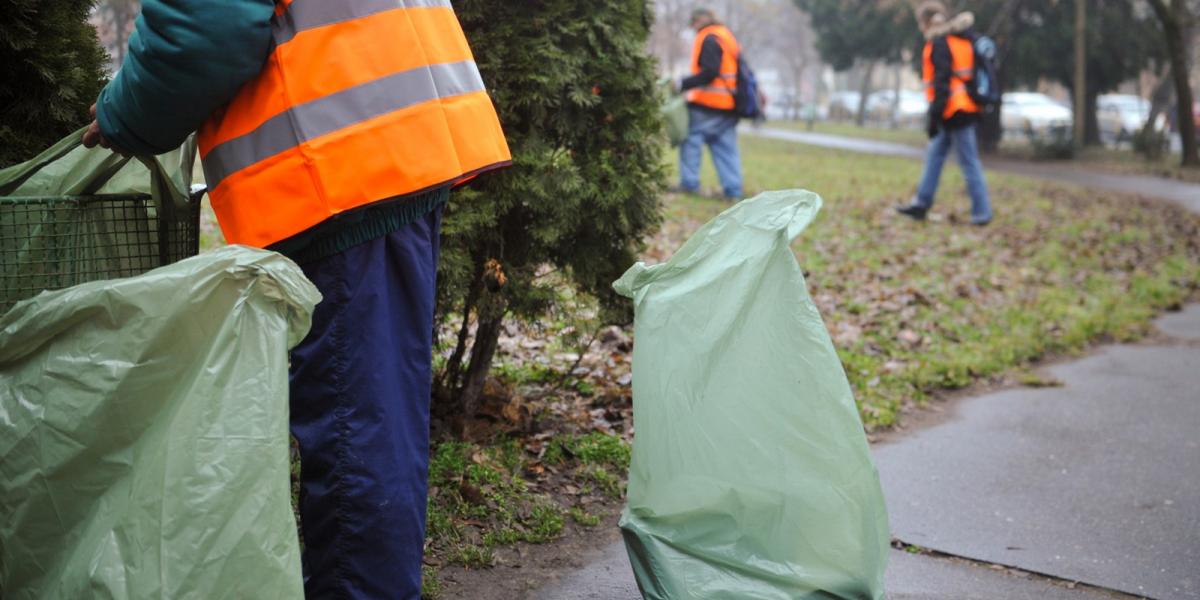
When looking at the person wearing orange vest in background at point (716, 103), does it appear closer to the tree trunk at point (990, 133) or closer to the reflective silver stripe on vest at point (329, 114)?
the reflective silver stripe on vest at point (329, 114)

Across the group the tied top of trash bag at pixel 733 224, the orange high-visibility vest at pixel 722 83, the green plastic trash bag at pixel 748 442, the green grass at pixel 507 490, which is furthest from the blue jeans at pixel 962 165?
the green plastic trash bag at pixel 748 442

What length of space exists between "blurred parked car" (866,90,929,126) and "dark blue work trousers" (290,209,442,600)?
43395mm

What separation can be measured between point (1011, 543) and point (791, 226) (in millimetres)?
1637

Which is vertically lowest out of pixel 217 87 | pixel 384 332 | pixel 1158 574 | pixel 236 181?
pixel 1158 574

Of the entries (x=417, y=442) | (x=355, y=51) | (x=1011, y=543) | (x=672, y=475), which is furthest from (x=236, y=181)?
(x=1011, y=543)

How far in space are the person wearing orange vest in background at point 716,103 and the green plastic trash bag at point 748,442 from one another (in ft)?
28.5

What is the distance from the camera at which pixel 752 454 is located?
8.68 ft

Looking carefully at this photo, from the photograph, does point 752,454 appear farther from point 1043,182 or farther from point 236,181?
point 1043,182

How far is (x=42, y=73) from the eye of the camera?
2.87 metres

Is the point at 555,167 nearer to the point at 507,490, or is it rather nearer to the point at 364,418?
the point at 507,490

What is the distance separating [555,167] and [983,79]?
8.42 metres

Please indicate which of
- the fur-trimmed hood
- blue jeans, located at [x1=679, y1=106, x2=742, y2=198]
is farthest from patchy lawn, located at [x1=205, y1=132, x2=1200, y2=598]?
the fur-trimmed hood

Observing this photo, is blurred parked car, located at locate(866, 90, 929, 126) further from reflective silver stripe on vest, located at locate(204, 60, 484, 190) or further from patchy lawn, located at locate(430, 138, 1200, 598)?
reflective silver stripe on vest, located at locate(204, 60, 484, 190)

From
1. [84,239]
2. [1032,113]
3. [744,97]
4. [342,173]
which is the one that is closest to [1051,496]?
[342,173]
